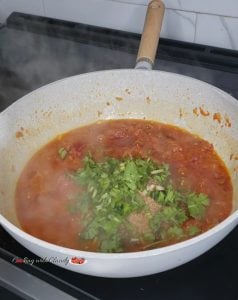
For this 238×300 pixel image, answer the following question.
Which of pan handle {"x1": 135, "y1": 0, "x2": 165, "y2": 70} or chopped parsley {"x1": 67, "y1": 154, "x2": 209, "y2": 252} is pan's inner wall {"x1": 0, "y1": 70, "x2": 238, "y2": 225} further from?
chopped parsley {"x1": 67, "y1": 154, "x2": 209, "y2": 252}

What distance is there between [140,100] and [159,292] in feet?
2.12

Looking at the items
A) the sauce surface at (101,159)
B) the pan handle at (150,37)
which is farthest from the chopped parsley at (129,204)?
the pan handle at (150,37)

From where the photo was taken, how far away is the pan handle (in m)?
1.16

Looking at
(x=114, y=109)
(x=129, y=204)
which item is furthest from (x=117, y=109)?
(x=129, y=204)

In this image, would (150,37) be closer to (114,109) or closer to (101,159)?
(114,109)

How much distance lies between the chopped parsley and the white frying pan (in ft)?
0.51

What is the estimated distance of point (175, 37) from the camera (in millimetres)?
1395

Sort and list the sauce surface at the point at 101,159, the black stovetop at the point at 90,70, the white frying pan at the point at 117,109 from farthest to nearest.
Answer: the white frying pan at the point at 117,109 → the sauce surface at the point at 101,159 → the black stovetop at the point at 90,70

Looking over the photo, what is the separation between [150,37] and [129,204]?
0.53m

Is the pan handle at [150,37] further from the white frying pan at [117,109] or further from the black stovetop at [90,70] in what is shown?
the black stovetop at [90,70]

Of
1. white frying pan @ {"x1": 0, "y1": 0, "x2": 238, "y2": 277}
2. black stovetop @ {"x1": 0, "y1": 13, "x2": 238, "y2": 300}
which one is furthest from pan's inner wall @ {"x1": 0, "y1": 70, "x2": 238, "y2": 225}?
black stovetop @ {"x1": 0, "y1": 13, "x2": 238, "y2": 300}

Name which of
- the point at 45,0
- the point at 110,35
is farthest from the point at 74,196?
the point at 45,0

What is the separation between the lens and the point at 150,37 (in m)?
1.18

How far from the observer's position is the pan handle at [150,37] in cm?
116
